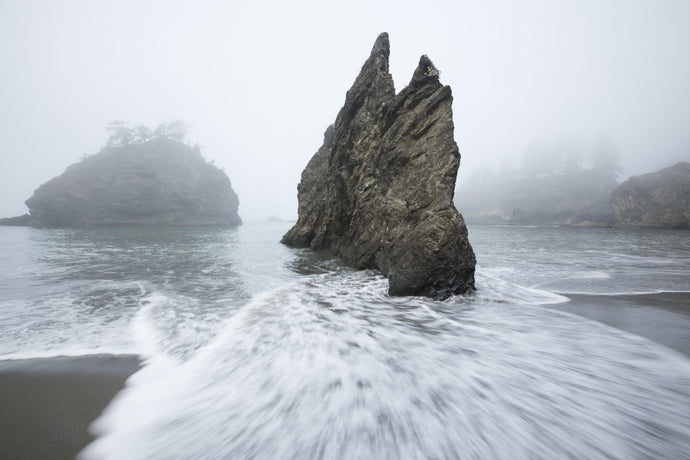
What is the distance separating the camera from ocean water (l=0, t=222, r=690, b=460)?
5.65 feet

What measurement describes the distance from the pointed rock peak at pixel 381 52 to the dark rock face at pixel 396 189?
5 cm

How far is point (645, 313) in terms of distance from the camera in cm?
429

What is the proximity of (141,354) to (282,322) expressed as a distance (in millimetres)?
1782

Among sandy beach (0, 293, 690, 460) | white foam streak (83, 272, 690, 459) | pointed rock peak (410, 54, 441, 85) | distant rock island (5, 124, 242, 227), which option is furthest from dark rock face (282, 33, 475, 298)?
distant rock island (5, 124, 242, 227)

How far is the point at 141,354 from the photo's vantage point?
3.05 meters

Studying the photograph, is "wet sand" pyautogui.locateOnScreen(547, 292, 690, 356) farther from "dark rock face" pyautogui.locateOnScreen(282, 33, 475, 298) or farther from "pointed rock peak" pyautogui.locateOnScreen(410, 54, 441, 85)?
"pointed rock peak" pyautogui.locateOnScreen(410, 54, 441, 85)

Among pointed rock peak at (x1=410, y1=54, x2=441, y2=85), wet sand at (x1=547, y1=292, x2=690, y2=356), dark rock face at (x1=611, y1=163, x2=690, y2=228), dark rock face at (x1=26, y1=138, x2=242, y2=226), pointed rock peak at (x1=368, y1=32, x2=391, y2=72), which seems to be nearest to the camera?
wet sand at (x1=547, y1=292, x2=690, y2=356)

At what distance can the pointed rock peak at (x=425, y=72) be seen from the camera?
8603 millimetres

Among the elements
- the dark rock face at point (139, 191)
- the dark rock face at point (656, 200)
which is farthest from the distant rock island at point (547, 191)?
the dark rock face at point (139, 191)

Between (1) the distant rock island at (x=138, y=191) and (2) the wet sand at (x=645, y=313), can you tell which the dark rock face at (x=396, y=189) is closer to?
(2) the wet sand at (x=645, y=313)

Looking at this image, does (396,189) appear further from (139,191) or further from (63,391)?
(139,191)

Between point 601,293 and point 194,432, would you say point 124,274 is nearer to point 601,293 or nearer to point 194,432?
point 194,432

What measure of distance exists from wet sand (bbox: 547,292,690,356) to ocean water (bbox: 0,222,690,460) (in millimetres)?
326

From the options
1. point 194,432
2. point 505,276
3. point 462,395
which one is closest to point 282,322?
point 194,432
